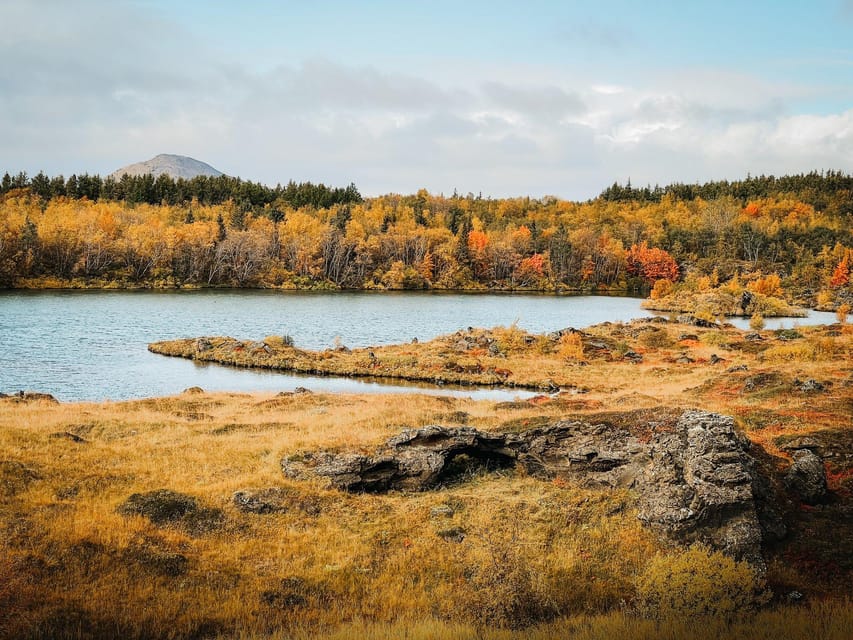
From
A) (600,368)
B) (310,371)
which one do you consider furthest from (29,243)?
(600,368)

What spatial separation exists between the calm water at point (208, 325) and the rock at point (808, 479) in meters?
30.6

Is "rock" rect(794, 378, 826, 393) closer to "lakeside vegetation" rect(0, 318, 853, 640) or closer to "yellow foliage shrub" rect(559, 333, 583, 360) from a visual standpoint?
"lakeside vegetation" rect(0, 318, 853, 640)

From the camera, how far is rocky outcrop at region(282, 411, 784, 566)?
16.8 m

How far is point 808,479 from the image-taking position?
19312mm

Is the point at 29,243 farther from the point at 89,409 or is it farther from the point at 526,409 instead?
the point at 526,409

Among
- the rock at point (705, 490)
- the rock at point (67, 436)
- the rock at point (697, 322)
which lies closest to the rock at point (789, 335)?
the rock at point (697, 322)

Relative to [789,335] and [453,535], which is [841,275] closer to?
[789,335]

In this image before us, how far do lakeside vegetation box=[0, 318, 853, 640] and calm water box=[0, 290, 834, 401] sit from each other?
67.0ft

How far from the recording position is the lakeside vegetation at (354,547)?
39.5 ft

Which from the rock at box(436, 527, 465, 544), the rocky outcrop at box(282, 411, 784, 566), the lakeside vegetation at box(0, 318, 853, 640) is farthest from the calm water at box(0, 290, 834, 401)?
the rock at box(436, 527, 465, 544)

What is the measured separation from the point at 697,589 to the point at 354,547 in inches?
341

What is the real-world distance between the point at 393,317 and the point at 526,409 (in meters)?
70.4

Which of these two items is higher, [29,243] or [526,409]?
[29,243]

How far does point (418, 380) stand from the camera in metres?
56.7
